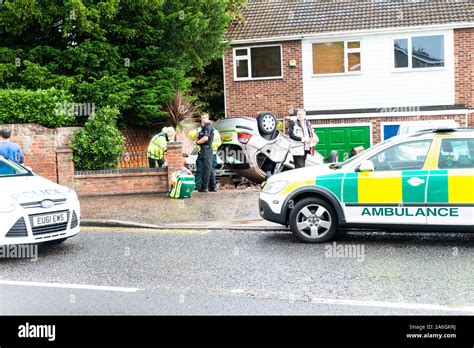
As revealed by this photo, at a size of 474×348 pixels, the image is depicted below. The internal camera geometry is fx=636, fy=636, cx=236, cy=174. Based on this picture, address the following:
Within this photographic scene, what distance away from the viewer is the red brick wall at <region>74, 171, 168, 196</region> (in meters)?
14.1

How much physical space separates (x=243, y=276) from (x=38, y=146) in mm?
8388

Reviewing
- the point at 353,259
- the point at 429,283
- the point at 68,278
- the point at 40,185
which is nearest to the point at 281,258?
the point at 353,259

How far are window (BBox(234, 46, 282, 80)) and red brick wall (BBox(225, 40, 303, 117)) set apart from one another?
0.20m

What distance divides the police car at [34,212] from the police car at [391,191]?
9.25 feet

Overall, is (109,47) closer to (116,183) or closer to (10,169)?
(116,183)

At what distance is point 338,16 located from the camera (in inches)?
912

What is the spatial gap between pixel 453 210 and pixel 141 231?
193 inches

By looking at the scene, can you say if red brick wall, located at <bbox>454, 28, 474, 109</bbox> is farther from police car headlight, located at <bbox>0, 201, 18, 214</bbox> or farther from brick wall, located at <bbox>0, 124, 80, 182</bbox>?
police car headlight, located at <bbox>0, 201, 18, 214</bbox>

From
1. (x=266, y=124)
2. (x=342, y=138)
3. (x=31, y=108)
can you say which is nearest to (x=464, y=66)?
(x=342, y=138)

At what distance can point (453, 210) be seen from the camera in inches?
327

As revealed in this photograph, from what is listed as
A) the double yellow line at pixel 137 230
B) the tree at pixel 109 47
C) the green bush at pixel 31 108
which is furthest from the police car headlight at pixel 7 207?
the tree at pixel 109 47

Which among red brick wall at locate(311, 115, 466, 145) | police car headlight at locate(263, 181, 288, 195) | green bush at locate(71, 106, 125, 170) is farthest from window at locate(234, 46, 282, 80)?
police car headlight at locate(263, 181, 288, 195)

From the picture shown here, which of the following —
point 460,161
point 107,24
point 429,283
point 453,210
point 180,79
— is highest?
point 107,24
